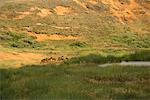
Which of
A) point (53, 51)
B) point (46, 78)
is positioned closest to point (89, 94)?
point (46, 78)

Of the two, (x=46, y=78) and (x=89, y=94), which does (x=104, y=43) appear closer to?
(x=46, y=78)

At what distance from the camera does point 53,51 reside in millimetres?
37062

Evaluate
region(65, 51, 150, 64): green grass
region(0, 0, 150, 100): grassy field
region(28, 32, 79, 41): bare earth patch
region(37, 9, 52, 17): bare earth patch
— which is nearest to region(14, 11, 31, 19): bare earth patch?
region(0, 0, 150, 100): grassy field

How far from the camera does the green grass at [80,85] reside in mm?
13977

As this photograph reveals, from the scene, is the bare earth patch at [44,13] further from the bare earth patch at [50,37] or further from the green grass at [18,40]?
the green grass at [18,40]

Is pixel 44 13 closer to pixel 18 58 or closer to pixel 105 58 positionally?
pixel 18 58

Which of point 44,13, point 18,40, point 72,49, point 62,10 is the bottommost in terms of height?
point 72,49

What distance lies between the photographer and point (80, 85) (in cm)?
1659

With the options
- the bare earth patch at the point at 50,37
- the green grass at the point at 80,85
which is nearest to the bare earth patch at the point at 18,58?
the green grass at the point at 80,85

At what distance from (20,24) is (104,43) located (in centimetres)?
963

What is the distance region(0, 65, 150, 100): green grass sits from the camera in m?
14.0

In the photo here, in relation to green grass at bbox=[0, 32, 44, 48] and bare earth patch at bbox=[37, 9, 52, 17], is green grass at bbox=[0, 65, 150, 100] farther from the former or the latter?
bare earth patch at bbox=[37, 9, 52, 17]

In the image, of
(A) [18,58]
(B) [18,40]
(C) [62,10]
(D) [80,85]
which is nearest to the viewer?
(D) [80,85]

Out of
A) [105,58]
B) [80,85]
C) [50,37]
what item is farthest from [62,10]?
[80,85]
